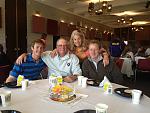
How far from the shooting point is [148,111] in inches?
58.9

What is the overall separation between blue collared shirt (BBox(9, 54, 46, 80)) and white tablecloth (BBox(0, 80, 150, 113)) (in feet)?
2.08

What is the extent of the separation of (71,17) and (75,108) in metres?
9.36

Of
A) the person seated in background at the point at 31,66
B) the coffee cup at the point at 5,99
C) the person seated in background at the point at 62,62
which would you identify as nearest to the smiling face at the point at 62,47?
the person seated in background at the point at 62,62

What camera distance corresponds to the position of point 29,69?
2.66 m

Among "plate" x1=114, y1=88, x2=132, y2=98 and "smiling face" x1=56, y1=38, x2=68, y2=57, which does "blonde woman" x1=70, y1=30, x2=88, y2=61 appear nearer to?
"smiling face" x1=56, y1=38, x2=68, y2=57

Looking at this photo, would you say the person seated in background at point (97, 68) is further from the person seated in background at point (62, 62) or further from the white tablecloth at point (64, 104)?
the white tablecloth at point (64, 104)

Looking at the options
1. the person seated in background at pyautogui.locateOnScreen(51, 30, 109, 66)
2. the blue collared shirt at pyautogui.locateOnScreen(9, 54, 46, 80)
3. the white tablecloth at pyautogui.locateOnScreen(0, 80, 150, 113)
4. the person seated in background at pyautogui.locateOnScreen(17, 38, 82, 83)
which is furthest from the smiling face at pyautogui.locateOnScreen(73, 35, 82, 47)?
the white tablecloth at pyautogui.locateOnScreen(0, 80, 150, 113)

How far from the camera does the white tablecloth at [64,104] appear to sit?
148 cm

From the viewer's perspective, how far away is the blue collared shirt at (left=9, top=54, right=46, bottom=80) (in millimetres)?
2562

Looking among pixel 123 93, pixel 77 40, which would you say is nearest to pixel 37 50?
pixel 77 40

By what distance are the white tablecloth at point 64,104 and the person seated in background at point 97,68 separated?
71 cm

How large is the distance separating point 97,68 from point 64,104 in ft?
3.96

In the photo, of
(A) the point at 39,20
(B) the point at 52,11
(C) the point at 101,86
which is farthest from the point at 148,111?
(B) the point at 52,11

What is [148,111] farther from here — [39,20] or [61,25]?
[61,25]
